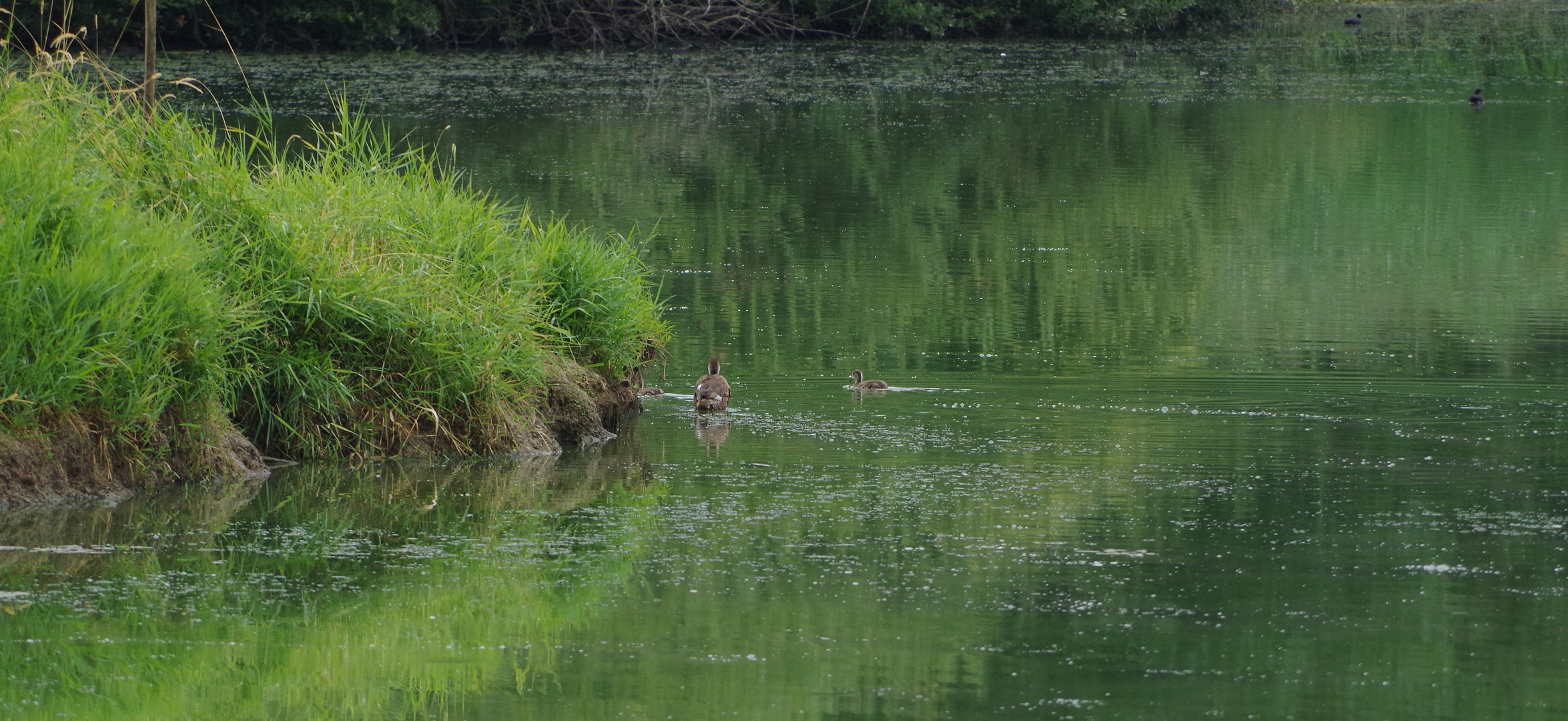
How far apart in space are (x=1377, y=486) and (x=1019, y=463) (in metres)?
1.62

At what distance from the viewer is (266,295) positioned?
9500mm

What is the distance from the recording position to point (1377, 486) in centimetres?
927

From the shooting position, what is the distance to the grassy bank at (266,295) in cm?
859

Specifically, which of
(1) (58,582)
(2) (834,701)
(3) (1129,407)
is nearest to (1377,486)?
(3) (1129,407)

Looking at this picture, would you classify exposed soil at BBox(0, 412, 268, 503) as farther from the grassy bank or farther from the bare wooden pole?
the bare wooden pole

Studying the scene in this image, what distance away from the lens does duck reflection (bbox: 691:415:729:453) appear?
34.3 ft

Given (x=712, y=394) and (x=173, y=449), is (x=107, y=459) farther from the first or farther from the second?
(x=712, y=394)

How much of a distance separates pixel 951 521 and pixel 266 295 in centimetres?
338

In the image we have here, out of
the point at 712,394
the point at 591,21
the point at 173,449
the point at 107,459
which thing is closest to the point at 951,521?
the point at 712,394

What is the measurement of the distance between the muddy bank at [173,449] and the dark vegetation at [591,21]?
28698 millimetres

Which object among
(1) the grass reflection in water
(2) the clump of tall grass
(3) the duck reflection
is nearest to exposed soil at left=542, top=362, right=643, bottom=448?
(3) the duck reflection

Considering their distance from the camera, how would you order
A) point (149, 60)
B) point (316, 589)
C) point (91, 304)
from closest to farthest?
point (316, 589)
point (91, 304)
point (149, 60)

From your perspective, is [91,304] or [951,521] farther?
[91,304]

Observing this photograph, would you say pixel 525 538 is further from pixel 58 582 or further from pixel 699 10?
pixel 699 10
